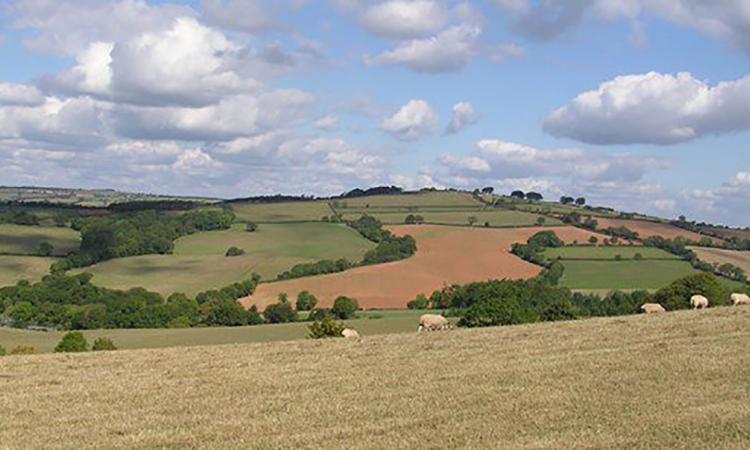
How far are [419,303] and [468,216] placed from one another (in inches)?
1958

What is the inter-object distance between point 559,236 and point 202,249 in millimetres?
48183

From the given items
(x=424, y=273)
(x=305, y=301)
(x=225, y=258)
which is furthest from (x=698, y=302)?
(x=225, y=258)

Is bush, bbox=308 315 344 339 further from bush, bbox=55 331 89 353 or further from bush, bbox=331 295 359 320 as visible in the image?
bush, bbox=331 295 359 320

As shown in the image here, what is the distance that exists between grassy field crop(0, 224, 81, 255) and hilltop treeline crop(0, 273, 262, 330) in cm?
1663

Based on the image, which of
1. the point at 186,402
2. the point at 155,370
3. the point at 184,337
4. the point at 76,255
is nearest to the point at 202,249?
the point at 76,255

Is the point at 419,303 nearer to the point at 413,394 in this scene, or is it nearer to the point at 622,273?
the point at 622,273

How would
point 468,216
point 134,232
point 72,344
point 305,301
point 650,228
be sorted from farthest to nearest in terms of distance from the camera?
1. point 468,216
2. point 650,228
3. point 134,232
4. point 305,301
5. point 72,344

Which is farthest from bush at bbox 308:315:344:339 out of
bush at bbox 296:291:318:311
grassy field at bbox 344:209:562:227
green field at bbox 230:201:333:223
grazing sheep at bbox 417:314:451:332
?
green field at bbox 230:201:333:223

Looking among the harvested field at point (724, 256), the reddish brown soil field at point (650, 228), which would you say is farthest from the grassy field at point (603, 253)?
the reddish brown soil field at point (650, 228)

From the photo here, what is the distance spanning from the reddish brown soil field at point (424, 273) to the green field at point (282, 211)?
34.5m

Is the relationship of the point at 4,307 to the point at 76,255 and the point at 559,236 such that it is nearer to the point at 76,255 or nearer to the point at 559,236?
the point at 76,255

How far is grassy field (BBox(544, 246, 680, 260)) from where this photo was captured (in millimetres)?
106375

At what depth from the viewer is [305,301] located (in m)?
89.5

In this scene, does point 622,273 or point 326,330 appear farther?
point 622,273
